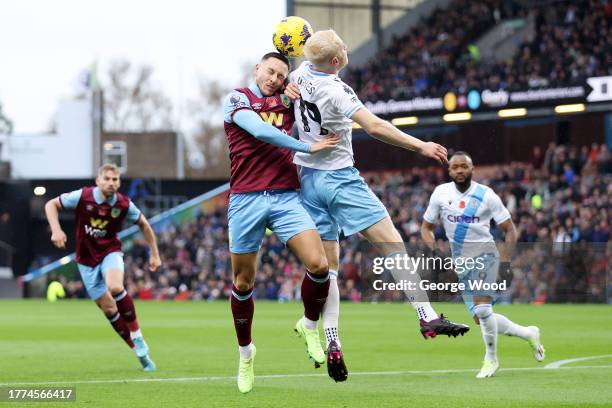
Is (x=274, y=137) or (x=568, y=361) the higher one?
(x=274, y=137)

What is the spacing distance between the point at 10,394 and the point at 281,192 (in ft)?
9.21

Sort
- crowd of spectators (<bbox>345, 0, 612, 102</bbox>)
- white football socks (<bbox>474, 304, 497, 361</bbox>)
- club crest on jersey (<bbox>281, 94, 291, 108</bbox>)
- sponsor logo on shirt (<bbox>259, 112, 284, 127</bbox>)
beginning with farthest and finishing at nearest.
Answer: crowd of spectators (<bbox>345, 0, 612, 102</bbox>)
white football socks (<bbox>474, 304, 497, 361</bbox>)
club crest on jersey (<bbox>281, 94, 291, 108</bbox>)
sponsor logo on shirt (<bbox>259, 112, 284, 127</bbox>)

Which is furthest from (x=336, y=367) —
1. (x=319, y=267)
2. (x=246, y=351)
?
A: (x=246, y=351)

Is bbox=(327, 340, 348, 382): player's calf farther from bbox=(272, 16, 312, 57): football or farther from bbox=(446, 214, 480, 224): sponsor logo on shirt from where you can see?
bbox=(446, 214, 480, 224): sponsor logo on shirt

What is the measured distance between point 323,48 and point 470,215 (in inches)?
142

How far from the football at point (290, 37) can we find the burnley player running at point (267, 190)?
18 centimetres

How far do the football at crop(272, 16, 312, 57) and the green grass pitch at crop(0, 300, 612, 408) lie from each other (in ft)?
9.32

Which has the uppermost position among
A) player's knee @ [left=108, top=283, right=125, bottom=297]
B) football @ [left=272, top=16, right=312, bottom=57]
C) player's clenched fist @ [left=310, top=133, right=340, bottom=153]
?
football @ [left=272, top=16, right=312, bottom=57]

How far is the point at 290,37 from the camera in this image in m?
9.57

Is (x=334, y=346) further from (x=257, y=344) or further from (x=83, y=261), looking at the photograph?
(x=257, y=344)

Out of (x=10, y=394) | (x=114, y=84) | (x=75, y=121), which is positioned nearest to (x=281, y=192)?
(x=10, y=394)

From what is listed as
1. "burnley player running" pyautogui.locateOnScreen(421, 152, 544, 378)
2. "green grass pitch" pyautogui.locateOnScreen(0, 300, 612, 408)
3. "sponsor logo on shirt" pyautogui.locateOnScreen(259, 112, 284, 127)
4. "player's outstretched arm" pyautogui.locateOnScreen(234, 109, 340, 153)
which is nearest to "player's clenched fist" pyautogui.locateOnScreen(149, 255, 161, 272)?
"green grass pitch" pyautogui.locateOnScreen(0, 300, 612, 408)

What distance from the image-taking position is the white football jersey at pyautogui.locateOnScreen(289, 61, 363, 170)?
9016 mm

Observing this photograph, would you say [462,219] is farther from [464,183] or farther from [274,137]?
[274,137]
